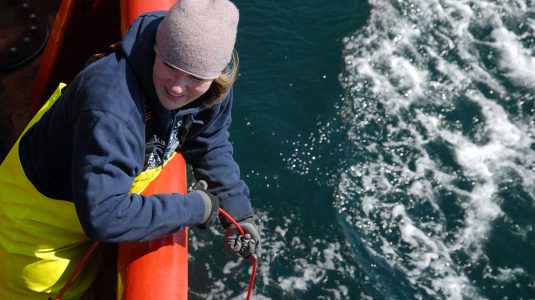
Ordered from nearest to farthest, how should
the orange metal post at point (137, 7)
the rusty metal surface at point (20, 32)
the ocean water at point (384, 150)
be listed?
the orange metal post at point (137, 7) → the rusty metal surface at point (20, 32) → the ocean water at point (384, 150)

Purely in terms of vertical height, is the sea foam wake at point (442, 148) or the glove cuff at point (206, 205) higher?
the glove cuff at point (206, 205)

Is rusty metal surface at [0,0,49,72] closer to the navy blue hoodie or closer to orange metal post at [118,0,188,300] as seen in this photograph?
the navy blue hoodie

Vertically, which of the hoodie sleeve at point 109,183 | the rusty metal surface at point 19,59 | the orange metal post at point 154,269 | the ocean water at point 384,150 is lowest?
the ocean water at point 384,150

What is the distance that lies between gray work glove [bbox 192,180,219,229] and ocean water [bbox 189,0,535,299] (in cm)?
165

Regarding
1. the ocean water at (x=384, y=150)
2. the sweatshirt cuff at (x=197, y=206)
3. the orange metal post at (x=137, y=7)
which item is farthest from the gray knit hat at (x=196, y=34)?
the ocean water at (x=384, y=150)

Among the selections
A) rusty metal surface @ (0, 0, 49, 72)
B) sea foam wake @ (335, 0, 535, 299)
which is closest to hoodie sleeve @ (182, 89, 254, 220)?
rusty metal surface @ (0, 0, 49, 72)

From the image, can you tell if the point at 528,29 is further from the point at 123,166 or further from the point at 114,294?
the point at 123,166

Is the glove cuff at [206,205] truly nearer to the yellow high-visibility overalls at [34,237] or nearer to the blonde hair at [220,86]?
the yellow high-visibility overalls at [34,237]

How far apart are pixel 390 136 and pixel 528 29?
1.69 meters

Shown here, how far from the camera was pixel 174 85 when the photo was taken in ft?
6.53

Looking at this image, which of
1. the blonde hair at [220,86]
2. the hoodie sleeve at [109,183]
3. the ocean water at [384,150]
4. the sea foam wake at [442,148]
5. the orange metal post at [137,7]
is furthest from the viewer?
the sea foam wake at [442,148]

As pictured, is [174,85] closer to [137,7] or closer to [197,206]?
[197,206]

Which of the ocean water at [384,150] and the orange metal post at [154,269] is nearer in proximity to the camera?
the orange metal post at [154,269]

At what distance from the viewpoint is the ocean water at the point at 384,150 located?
421cm
